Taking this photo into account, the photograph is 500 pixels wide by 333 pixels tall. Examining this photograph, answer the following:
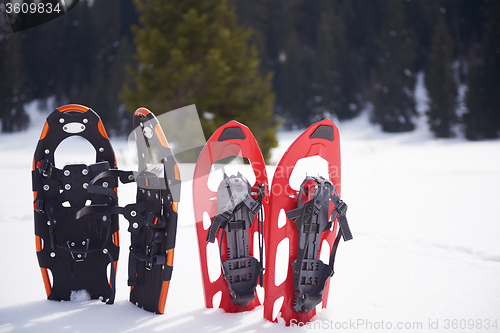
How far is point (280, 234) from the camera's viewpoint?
5.93 ft

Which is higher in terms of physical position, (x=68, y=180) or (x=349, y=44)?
(x=349, y=44)

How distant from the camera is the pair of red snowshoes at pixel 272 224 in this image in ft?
5.84

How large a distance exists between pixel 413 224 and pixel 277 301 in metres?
2.31

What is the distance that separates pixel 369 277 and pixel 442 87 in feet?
57.5

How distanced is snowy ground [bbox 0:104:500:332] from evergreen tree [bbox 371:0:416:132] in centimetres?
1478

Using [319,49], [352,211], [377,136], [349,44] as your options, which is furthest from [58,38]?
[352,211]

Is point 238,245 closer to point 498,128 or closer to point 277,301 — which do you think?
point 277,301

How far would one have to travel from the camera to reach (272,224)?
1.80 meters

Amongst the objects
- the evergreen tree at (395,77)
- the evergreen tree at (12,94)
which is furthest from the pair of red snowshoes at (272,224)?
the evergreen tree at (12,94)

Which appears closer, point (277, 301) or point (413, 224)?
point (277, 301)

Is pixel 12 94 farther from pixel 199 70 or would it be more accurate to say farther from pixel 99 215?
pixel 99 215

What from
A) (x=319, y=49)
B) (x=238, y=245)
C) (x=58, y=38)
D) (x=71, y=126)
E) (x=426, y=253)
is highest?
(x=58, y=38)

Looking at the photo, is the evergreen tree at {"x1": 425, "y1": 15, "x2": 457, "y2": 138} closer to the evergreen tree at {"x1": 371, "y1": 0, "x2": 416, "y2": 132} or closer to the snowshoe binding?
the evergreen tree at {"x1": 371, "y1": 0, "x2": 416, "y2": 132}

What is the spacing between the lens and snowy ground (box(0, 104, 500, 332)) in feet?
5.98
